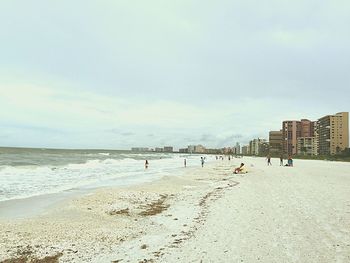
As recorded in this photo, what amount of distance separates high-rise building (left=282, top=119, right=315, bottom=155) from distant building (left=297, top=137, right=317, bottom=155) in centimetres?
881

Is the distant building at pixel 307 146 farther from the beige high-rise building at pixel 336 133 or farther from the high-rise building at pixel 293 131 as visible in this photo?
the beige high-rise building at pixel 336 133

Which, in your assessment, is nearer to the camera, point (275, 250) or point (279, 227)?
point (275, 250)

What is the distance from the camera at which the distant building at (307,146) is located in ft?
521

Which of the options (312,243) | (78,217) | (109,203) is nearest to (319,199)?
(312,243)

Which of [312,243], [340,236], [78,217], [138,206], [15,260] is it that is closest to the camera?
[15,260]

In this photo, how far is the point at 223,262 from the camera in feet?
23.8

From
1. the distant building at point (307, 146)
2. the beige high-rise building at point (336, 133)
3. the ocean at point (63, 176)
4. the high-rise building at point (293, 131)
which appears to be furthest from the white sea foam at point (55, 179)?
the high-rise building at point (293, 131)

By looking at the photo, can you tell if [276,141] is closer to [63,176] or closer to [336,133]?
[336,133]

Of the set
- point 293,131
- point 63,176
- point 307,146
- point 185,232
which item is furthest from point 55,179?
point 293,131

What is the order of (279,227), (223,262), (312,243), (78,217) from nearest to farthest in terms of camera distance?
(223,262) → (312,243) → (279,227) → (78,217)

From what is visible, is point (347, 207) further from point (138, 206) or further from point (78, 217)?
point (78, 217)

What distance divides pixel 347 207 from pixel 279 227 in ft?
16.7

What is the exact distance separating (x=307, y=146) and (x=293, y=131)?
25760mm

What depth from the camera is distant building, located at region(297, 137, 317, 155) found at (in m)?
159
